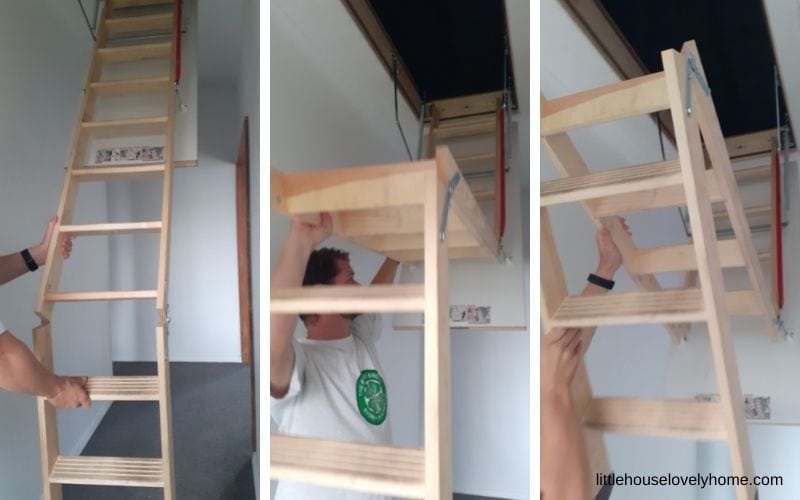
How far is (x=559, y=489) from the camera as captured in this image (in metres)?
0.72

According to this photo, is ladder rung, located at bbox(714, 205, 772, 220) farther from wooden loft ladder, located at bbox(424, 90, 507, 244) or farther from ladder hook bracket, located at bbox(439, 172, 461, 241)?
ladder hook bracket, located at bbox(439, 172, 461, 241)

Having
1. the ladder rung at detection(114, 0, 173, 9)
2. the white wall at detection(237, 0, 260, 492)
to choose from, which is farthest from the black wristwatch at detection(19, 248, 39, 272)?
the ladder rung at detection(114, 0, 173, 9)

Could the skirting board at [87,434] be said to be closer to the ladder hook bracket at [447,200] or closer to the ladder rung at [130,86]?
the ladder rung at [130,86]

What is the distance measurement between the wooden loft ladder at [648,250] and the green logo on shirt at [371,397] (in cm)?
27

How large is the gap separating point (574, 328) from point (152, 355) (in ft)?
4.86

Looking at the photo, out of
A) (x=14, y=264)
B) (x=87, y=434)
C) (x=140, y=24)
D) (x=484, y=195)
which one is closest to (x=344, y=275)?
(x=484, y=195)

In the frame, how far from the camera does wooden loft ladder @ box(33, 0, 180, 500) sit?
4.23 ft

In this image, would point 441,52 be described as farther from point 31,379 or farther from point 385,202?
point 31,379

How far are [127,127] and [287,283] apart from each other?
1.23 metres

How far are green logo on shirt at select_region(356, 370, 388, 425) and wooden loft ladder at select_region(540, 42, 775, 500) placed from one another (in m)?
0.27

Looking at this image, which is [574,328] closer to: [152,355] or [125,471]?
[125,471]

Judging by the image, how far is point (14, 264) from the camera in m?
1.34

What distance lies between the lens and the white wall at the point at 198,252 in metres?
1.46

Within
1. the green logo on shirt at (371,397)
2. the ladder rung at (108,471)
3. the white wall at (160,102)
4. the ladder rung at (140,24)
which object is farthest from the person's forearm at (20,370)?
the ladder rung at (140,24)
